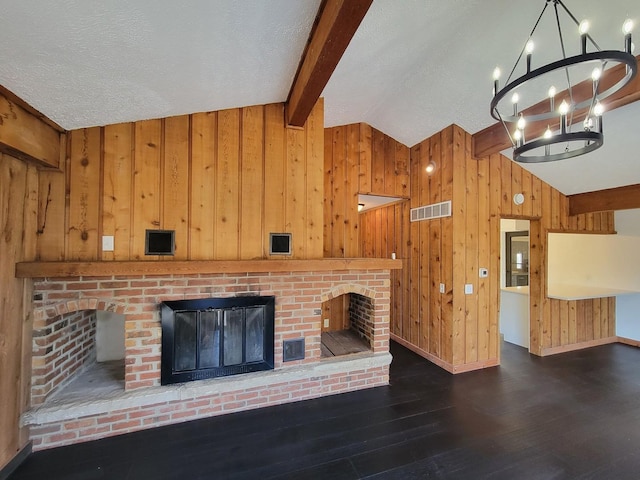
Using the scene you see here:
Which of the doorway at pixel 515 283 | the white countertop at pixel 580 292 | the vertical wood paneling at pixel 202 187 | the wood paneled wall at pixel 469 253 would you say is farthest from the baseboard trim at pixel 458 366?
the vertical wood paneling at pixel 202 187

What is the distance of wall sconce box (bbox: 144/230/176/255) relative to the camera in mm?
2451

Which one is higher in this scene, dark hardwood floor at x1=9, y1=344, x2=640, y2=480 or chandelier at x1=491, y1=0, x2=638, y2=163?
chandelier at x1=491, y1=0, x2=638, y2=163

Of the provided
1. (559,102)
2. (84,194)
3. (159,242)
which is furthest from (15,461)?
(559,102)

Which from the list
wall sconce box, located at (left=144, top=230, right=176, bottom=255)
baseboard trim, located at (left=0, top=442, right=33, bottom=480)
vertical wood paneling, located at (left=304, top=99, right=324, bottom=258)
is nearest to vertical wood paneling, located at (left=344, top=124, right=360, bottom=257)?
vertical wood paneling, located at (left=304, top=99, right=324, bottom=258)

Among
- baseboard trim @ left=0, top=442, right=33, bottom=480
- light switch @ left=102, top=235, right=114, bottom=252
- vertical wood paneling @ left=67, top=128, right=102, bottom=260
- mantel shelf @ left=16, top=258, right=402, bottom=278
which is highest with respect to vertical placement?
vertical wood paneling @ left=67, top=128, right=102, bottom=260

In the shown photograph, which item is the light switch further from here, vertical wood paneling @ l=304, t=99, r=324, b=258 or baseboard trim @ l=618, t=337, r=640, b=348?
baseboard trim @ l=618, t=337, r=640, b=348

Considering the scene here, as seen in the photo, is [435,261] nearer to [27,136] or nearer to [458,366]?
[458,366]

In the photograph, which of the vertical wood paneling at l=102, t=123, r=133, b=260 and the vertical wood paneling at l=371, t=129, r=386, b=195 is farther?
the vertical wood paneling at l=371, t=129, r=386, b=195

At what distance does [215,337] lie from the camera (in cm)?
256

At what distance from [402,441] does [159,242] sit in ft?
8.62

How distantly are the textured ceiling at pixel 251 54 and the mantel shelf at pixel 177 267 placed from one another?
1.14m

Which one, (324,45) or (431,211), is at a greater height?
(324,45)

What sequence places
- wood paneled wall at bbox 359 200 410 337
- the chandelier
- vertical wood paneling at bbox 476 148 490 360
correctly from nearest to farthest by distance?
the chandelier, vertical wood paneling at bbox 476 148 490 360, wood paneled wall at bbox 359 200 410 337

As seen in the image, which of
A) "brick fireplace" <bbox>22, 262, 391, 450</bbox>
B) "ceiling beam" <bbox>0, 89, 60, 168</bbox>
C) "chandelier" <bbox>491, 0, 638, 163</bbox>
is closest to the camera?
"chandelier" <bbox>491, 0, 638, 163</bbox>
